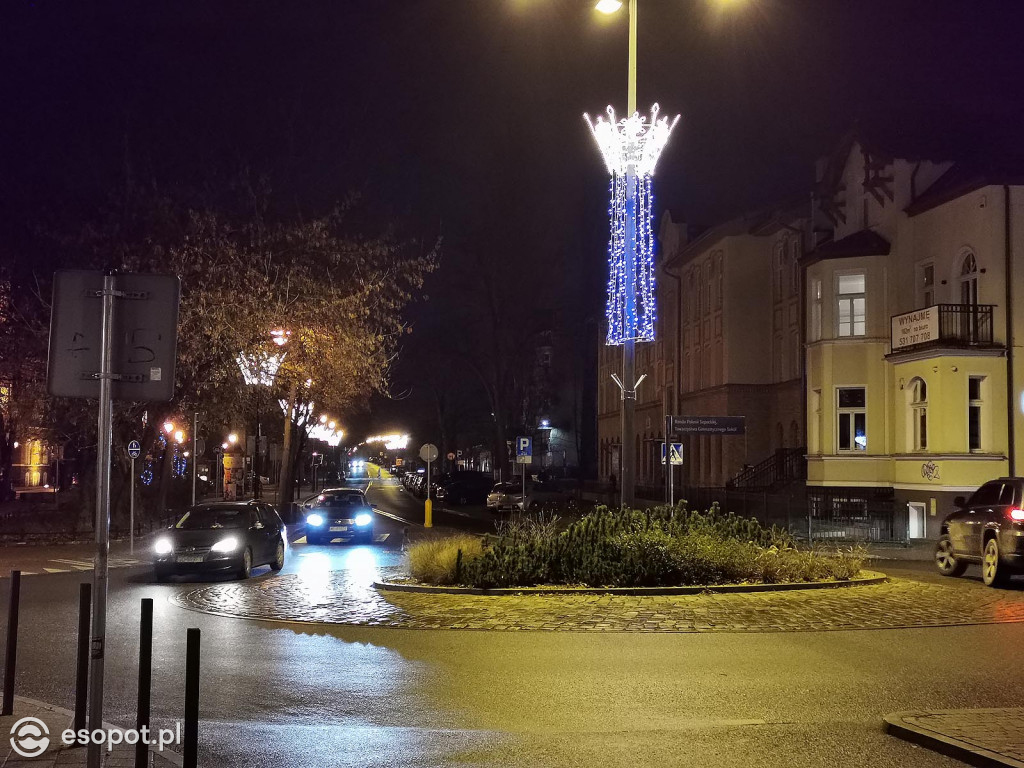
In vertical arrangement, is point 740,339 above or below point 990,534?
above

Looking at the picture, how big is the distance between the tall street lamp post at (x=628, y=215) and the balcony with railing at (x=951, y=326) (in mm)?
11826

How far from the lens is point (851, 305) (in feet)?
107

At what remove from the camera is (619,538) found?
16.5 metres

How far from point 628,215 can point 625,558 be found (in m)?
6.08

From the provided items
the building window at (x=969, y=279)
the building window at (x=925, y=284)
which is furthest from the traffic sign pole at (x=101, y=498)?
the building window at (x=925, y=284)

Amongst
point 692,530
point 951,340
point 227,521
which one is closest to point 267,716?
point 692,530

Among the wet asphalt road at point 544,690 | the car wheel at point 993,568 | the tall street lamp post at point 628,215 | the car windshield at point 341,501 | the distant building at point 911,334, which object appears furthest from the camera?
the car windshield at point 341,501

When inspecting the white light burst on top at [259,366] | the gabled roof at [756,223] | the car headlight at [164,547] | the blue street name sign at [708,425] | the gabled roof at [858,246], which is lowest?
the car headlight at [164,547]

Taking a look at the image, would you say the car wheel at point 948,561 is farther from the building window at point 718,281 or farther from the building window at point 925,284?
the building window at point 718,281

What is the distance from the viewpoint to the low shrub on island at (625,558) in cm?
1595

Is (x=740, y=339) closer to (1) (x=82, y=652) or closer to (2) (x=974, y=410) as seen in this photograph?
(2) (x=974, y=410)

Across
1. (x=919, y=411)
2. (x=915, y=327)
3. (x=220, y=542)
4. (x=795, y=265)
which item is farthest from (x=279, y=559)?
(x=795, y=265)

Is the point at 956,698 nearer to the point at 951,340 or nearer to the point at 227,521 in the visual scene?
the point at 227,521

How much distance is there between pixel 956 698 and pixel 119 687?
719 centimetres
